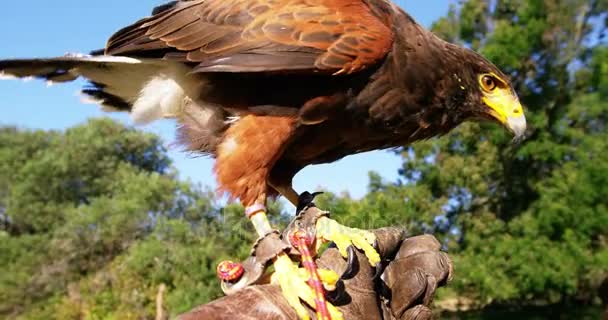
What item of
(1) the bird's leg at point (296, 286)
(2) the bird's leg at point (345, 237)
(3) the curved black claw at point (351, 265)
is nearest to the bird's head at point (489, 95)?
(2) the bird's leg at point (345, 237)

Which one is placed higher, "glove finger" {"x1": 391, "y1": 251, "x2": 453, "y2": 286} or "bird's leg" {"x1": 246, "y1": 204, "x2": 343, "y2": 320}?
"bird's leg" {"x1": 246, "y1": 204, "x2": 343, "y2": 320}

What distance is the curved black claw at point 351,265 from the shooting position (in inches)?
78.9

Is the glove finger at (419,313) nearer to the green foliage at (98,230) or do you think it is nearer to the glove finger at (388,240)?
the glove finger at (388,240)

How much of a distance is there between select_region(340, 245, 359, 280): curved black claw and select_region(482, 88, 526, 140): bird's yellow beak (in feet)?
4.63

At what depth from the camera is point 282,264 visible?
6.44 feet

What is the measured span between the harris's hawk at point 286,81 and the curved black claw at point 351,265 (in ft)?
0.22

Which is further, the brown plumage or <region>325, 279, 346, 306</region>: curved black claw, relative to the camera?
the brown plumage

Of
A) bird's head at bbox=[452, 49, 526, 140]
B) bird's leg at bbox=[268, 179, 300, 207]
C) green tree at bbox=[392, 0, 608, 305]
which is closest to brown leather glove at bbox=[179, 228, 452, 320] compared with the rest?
bird's leg at bbox=[268, 179, 300, 207]

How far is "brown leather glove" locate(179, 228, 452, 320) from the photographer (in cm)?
176

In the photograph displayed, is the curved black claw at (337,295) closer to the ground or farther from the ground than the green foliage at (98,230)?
farther from the ground

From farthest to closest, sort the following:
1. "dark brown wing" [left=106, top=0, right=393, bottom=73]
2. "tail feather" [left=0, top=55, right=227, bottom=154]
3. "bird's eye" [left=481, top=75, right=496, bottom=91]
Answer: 1. "bird's eye" [left=481, top=75, right=496, bottom=91]
2. "tail feather" [left=0, top=55, right=227, bottom=154]
3. "dark brown wing" [left=106, top=0, right=393, bottom=73]

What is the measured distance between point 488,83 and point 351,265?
153cm

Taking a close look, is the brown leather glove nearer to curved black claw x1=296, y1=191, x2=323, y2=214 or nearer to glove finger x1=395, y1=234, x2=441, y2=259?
glove finger x1=395, y1=234, x2=441, y2=259

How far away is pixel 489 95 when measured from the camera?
2.94 metres
